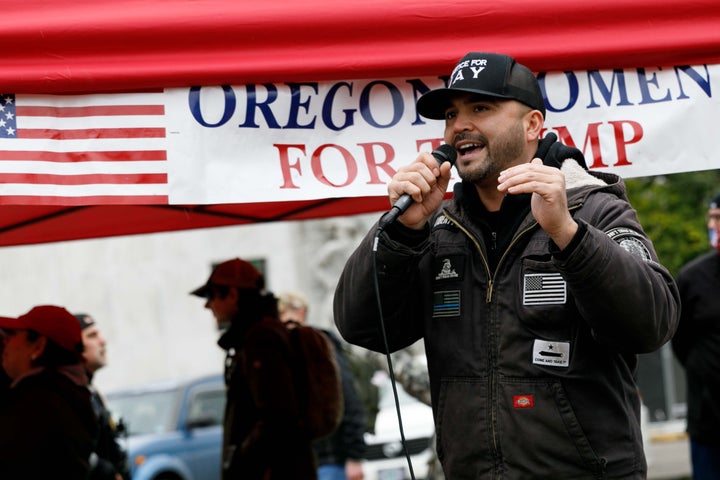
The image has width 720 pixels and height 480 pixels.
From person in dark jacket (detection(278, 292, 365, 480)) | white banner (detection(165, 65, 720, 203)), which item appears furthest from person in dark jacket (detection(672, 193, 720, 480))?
white banner (detection(165, 65, 720, 203))

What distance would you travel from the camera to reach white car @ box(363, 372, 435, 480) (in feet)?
36.0

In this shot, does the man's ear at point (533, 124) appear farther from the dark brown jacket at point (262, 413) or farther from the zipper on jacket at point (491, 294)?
the dark brown jacket at point (262, 413)

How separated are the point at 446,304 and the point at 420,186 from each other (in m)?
0.41

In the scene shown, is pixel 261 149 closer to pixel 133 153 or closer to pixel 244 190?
pixel 244 190

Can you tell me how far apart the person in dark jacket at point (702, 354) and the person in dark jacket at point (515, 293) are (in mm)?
3540

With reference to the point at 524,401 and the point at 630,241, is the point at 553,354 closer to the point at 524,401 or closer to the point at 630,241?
the point at 524,401

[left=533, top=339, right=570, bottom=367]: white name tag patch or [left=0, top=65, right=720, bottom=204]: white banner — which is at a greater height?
A: [left=0, top=65, right=720, bottom=204]: white banner

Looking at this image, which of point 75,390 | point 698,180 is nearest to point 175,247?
point 698,180

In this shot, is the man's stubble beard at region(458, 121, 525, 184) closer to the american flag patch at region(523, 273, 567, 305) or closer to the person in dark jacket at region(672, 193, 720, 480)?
the american flag patch at region(523, 273, 567, 305)

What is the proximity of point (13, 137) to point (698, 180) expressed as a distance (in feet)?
62.8

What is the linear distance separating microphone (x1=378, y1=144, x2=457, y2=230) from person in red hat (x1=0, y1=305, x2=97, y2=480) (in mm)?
2213

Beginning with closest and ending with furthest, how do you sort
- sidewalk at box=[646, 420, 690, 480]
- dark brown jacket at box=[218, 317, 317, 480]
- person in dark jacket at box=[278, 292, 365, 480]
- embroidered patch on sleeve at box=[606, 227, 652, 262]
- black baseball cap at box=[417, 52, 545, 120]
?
embroidered patch on sleeve at box=[606, 227, 652, 262], black baseball cap at box=[417, 52, 545, 120], dark brown jacket at box=[218, 317, 317, 480], person in dark jacket at box=[278, 292, 365, 480], sidewalk at box=[646, 420, 690, 480]

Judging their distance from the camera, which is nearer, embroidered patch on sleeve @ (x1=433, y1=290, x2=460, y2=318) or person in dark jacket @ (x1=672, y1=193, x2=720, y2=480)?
embroidered patch on sleeve @ (x1=433, y1=290, x2=460, y2=318)

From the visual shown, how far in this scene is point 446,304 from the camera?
11.3ft
